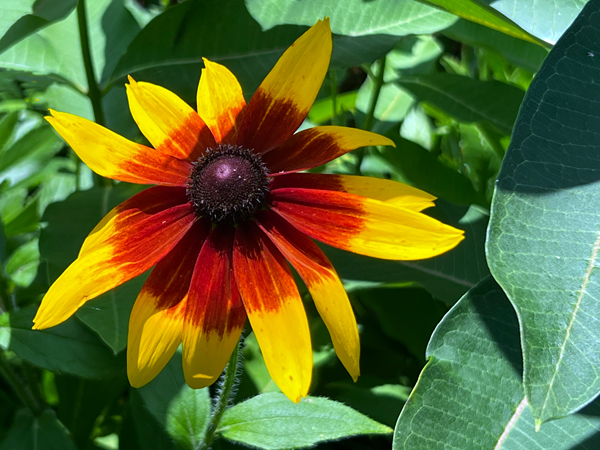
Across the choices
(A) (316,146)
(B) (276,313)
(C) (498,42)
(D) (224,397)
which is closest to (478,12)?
(A) (316,146)

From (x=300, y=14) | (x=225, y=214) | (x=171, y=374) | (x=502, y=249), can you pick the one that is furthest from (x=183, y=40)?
(x=502, y=249)

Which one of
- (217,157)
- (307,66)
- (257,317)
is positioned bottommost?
(257,317)

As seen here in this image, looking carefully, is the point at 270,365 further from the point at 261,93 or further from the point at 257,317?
the point at 261,93

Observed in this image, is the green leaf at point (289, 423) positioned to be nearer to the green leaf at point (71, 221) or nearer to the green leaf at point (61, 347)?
the green leaf at point (61, 347)

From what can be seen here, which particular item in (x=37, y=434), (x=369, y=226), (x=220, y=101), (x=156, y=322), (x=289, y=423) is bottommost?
(x=37, y=434)

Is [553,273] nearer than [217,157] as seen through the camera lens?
Yes

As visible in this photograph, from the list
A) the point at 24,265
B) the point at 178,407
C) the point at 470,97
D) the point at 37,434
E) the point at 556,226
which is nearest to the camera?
the point at 556,226

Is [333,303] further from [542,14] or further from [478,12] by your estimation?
[542,14]
